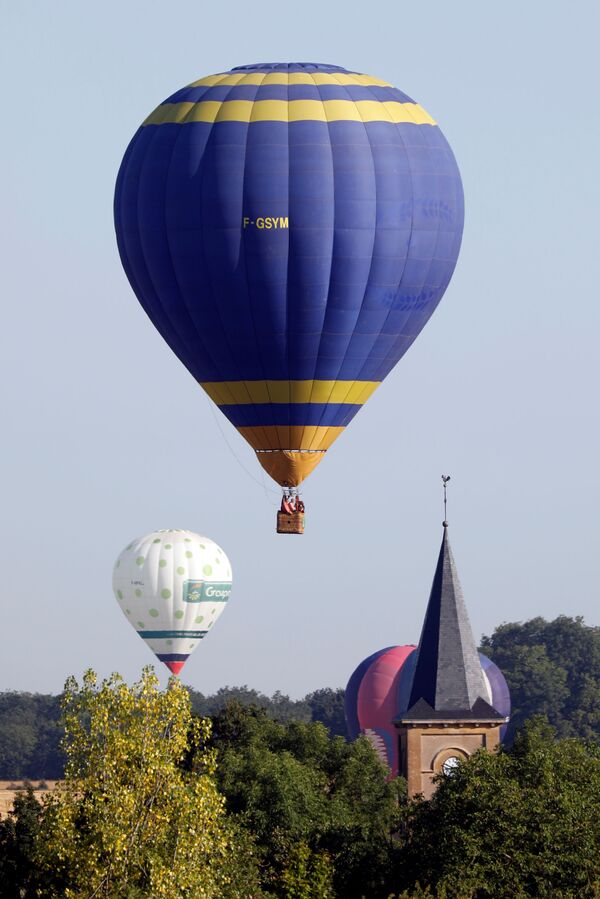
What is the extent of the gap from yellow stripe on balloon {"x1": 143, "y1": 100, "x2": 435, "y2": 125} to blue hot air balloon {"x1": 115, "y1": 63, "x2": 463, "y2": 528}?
2.3 inches

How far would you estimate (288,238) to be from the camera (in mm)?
71062

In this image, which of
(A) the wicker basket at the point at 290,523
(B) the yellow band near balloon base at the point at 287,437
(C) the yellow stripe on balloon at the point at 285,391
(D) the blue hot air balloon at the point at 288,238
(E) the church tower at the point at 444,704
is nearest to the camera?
(D) the blue hot air balloon at the point at 288,238

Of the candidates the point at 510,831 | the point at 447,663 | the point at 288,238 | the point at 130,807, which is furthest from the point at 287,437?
the point at 447,663

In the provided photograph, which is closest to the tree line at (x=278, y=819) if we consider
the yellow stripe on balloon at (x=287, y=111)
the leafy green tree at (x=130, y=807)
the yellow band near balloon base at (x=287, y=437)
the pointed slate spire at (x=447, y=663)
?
the leafy green tree at (x=130, y=807)

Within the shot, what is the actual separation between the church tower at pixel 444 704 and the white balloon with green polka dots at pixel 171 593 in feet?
44.9

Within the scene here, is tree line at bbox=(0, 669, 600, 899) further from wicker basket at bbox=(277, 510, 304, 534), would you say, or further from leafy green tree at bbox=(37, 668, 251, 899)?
wicker basket at bbox=(277, 510, 304, 534)

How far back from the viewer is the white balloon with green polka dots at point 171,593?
11638 centimetres

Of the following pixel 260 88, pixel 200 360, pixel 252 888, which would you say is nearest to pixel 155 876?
pixel 252 888

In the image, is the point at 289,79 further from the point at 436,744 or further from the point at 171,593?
the point at 171,593

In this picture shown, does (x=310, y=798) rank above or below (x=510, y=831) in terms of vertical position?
above

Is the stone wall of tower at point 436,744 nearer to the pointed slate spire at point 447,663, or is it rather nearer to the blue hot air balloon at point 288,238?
the pointed slate spire at point 447,663

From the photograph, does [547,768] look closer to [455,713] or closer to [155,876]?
[155,876]

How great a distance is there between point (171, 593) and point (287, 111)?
1897 inches

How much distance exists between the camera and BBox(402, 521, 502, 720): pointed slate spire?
103 meters
